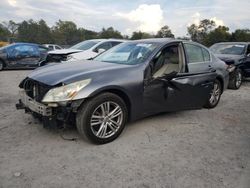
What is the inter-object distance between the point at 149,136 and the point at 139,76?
0.97 m

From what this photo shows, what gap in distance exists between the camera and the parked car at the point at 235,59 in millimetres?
8859

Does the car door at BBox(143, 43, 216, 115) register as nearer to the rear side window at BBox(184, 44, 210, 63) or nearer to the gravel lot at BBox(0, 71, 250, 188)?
the rear side window at BBox(184, 44, 210, 63)

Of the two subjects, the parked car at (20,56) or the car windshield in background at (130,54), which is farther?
the parked car at (20,56)

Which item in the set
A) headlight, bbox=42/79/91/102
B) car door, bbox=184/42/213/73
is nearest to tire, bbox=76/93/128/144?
headlight, bbox=42/79/91/102

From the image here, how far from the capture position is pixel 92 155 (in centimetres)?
362

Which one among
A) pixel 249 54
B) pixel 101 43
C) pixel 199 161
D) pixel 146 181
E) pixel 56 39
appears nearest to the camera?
pixel 146 181

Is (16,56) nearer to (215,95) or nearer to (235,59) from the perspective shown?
(235,59)

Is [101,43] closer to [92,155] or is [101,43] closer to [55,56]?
[55,56]

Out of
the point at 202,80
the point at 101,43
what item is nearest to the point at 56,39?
the point at 101,43

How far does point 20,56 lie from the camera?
12555 millimetres

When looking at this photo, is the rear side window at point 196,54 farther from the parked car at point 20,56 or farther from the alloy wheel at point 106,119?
the parked car at point 20,56

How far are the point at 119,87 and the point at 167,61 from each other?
123cm

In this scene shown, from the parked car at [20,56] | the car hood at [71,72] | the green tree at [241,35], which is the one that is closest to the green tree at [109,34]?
the green tree at [241,35]

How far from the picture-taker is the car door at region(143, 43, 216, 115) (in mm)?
4418
